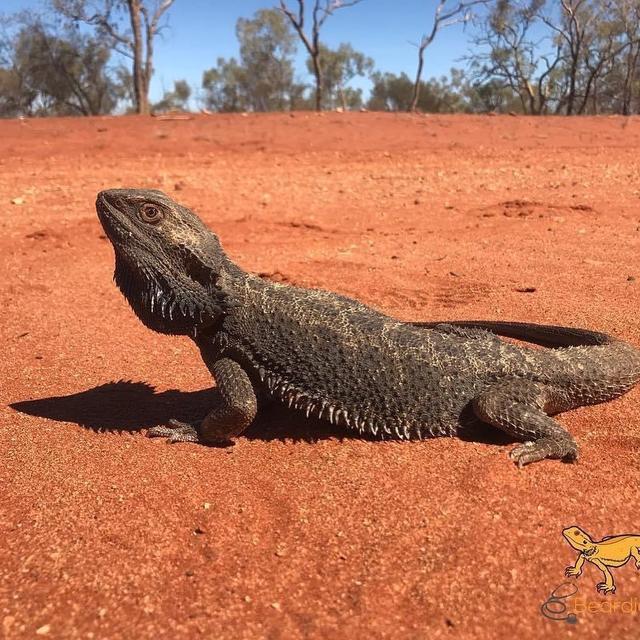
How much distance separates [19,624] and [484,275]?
19.3ft

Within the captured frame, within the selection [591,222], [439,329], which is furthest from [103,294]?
[591,222]

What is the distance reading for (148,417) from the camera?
434 cm

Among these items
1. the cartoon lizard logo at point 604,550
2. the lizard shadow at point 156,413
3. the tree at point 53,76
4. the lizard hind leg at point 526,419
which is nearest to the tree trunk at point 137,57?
the tree at point 53,76

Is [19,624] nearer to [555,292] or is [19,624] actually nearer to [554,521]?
[554,521]

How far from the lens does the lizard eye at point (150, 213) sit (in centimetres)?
383

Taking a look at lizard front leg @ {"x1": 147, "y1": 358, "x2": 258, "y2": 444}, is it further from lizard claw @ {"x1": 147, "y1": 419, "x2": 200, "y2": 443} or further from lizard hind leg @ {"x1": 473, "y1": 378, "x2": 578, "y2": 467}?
lizard hind leg @ {"x1": 473, "y1": 378, "x2": 578, "y2": 467}

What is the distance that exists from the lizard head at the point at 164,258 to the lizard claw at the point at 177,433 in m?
0.64

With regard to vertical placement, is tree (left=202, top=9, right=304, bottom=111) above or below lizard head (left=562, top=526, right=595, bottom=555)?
above

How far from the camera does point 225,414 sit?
3.76m

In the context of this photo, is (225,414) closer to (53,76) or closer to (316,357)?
(316,357)

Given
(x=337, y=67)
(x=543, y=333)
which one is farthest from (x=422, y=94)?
(x=543, y=333)

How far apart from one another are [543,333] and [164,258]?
3079 mm

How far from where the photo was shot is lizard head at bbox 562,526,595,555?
2.80 m

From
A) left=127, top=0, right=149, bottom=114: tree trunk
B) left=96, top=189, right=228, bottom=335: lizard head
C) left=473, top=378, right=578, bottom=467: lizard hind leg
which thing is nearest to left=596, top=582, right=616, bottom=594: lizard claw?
left=473, top=378, right=578, bottom=467: lizard hind leg
